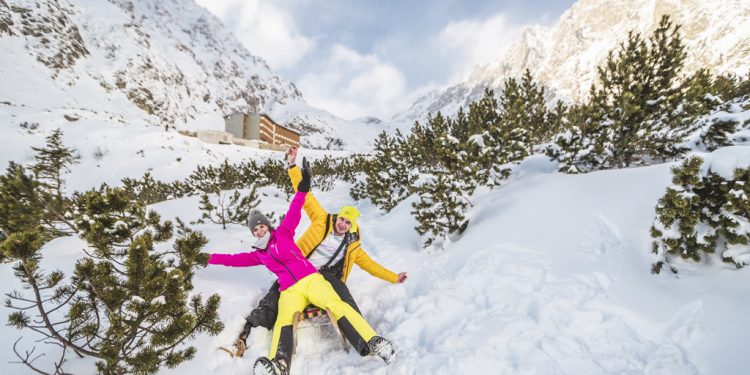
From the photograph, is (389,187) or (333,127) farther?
(333,127)

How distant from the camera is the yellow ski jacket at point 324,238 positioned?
14.0 ft

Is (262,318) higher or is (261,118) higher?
(261,118)

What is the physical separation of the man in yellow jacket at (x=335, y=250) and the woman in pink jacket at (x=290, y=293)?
0.33 metres

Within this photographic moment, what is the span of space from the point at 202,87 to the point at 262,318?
5111 inches

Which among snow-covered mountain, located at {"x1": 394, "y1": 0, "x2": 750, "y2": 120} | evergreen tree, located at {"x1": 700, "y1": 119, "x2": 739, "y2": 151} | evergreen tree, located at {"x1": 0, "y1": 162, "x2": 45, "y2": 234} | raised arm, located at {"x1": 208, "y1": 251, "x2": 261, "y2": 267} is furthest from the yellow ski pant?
snow-covered mountain, located at {"x1": 394, "y1": 0, "x2": 750, "y2": 120}

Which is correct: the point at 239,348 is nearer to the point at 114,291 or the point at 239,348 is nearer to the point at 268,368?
the point at 268,368

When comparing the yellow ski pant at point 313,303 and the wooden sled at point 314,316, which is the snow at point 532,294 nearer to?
the wooden sled at point 314,316

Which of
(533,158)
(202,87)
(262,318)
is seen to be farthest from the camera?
(202,87)

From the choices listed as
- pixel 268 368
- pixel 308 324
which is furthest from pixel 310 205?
pixel 268 368

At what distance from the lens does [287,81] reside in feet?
610

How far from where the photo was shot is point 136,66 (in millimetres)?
79000

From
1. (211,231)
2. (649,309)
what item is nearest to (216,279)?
(211,231)

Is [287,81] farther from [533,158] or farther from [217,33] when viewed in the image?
[533,158]

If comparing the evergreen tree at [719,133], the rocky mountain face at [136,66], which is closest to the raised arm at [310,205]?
the evergreen tree at [719,133]
